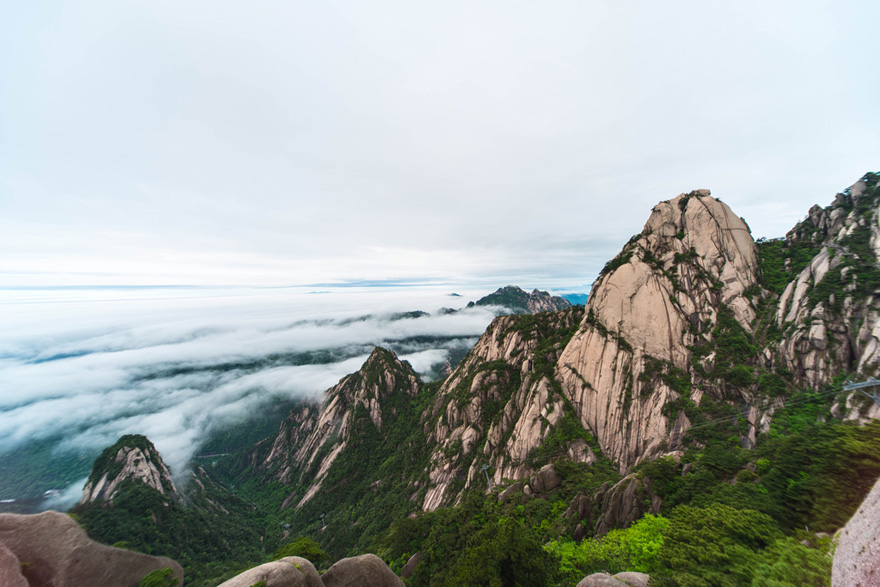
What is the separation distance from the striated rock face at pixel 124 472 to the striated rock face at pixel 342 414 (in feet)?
168

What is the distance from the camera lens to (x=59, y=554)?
41.2 feet

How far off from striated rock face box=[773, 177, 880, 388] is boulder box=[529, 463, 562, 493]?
36058 millimetres

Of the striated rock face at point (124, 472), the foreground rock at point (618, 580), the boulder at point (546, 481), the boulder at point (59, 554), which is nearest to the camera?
the boulder at point (59, 554)

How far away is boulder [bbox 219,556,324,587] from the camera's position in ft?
51.0

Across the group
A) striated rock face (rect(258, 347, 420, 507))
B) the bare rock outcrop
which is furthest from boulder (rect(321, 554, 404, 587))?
striated rock face (rect(258, 347, 420, 507))

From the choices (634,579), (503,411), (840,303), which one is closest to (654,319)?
(840,303)

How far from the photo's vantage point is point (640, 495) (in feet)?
84.0

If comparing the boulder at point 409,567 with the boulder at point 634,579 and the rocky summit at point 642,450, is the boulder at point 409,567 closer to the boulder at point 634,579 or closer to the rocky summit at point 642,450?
the rocky summit at point 642,450

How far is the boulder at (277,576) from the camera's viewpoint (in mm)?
15539

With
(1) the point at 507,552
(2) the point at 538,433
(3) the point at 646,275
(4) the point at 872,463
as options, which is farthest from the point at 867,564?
(3) the point at 646,275

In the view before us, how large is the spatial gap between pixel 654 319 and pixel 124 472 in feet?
483

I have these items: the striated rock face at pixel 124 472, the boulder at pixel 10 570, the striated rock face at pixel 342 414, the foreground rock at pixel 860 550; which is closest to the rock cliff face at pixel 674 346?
the foreground rock at pixel 860 550

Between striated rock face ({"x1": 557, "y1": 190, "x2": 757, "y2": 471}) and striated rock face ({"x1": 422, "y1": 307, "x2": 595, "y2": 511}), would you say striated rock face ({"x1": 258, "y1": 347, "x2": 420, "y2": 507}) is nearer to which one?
striated rock face ({"x1": 422, "y1": 307, "x2": 595, "y2": 511})

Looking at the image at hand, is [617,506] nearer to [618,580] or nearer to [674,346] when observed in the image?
[618,580]
